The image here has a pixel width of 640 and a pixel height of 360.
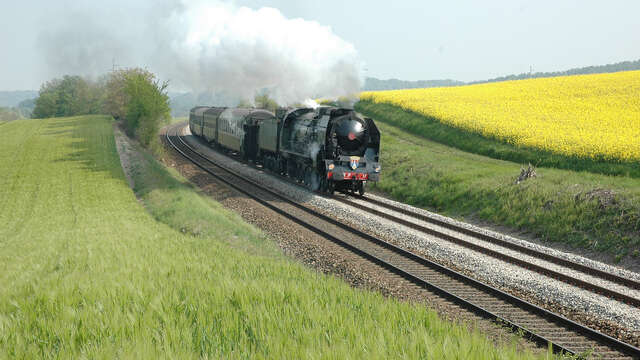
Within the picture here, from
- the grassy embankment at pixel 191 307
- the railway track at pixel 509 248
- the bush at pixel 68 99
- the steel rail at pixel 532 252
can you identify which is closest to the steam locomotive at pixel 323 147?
the railway track at pixel 509 248

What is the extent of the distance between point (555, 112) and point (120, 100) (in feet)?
177

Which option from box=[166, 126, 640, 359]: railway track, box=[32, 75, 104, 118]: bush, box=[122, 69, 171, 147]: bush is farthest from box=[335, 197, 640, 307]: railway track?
box=[32, 75, 104, 118]: bush

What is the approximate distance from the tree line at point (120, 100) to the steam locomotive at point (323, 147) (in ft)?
55.8

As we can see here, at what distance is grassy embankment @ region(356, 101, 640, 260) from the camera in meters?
16.3

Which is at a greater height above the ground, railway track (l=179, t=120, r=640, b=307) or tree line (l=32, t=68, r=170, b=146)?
tree line (l=32, t=68, r=170, b=146)

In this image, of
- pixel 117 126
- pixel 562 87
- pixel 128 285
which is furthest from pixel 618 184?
pixel 117 126

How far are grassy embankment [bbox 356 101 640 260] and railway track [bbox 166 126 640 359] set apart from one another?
658cm

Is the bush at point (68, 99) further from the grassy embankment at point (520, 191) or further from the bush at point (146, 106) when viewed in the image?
the grassy embankment at point (520, 191)

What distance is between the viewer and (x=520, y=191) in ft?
67.9

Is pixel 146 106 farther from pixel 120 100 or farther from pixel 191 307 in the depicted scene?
pixel 191 307

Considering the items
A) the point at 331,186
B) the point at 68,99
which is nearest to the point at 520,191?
the point at 331,186

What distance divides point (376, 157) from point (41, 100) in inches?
4527

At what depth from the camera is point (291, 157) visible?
91.9 ft

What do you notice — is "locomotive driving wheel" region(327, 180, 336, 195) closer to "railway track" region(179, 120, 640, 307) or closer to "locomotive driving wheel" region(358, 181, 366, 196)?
"locomotive driving wheel" region(358, 181, 366, 196)
